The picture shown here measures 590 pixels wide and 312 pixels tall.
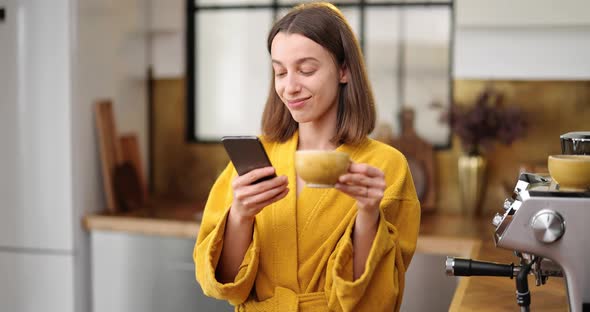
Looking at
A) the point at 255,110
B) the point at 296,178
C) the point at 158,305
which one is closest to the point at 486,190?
the point at 255,110

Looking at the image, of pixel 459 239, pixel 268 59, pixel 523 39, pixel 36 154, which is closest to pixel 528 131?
pixel 523 39

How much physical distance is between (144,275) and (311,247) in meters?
1.72

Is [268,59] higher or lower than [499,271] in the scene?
higher

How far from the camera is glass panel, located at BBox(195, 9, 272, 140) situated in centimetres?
368

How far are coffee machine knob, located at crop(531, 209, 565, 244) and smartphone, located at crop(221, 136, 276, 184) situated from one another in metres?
0.51

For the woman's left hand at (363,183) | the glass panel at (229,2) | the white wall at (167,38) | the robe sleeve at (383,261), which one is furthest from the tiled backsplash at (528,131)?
the woman's left hand at (363,183)

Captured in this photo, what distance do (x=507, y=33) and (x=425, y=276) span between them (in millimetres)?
971

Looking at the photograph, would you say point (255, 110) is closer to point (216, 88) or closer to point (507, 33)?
point (216, 88)

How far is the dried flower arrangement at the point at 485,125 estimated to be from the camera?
3.23 m

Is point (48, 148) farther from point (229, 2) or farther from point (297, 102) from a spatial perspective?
point (297, 102)

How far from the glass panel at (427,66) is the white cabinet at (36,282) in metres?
A: 1.59

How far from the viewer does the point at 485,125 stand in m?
3.24

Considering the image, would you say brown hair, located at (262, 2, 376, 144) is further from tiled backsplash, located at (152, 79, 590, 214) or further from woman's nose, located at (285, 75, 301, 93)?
tiled backsplash, located at (152, 79, 590, 214)

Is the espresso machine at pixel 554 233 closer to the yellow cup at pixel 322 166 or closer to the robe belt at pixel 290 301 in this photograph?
the yellow cup at pixel 322 166
